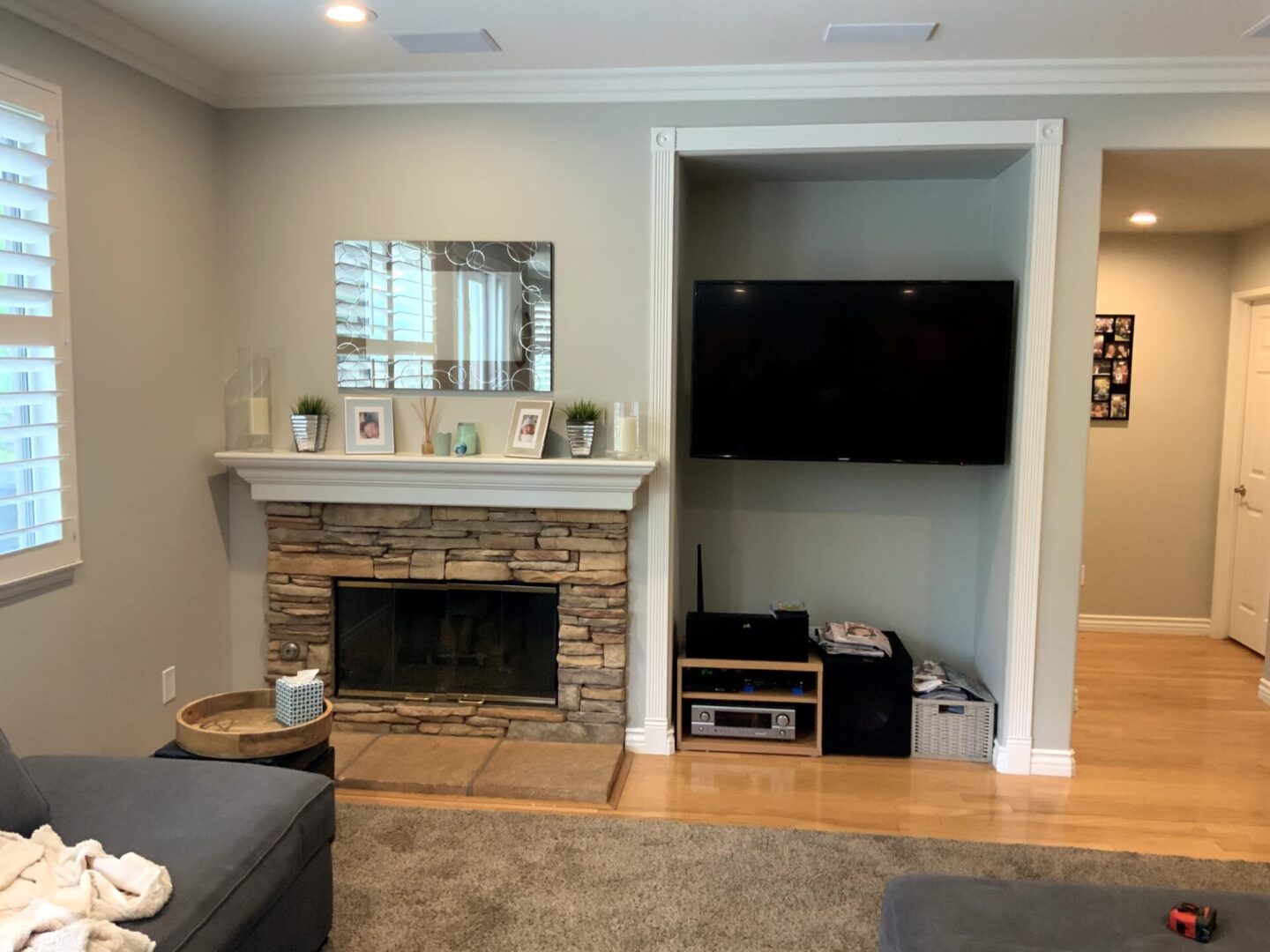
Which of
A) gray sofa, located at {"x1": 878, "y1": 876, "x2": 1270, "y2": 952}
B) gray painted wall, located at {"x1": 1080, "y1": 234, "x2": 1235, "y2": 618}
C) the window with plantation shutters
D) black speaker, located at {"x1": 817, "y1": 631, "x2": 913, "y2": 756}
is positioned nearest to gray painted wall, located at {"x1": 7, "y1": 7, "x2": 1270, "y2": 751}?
the window with plantation shutters

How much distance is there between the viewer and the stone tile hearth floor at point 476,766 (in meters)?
3.48

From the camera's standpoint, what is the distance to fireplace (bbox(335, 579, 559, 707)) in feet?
13.2

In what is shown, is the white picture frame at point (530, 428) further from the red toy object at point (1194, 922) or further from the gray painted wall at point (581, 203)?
the red toy object at point (1194, 922)

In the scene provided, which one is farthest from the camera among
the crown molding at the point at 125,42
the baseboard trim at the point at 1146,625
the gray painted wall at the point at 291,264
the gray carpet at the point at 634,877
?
the baseboard trim at the point at 1146,625

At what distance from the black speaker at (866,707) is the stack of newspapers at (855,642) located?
0.04 meters

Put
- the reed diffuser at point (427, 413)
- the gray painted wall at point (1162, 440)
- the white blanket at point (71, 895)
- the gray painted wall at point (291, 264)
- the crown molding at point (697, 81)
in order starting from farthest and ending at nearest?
1. the gray painted wall at point (1162, 440)
2. the reed diffuser at point (427, 413)
3. the crown molding at point (697, 81)
4. the gray painted wall at point (291, 264)
5. the white blanket at point (71, 895)

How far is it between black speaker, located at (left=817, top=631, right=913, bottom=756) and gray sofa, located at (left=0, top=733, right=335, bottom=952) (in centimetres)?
206

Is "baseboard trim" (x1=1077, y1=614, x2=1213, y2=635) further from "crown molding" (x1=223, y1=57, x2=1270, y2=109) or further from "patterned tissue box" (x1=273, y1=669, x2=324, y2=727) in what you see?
"patterned tissue box" (x1=273, y1=669, x2=324, y2=727)

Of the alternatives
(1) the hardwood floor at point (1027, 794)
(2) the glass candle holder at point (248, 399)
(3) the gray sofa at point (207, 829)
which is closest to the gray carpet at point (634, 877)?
(1) the hardwood floor at point (1027, 794)

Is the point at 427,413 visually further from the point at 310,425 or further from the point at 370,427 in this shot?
the point at 310,425

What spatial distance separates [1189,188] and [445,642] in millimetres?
3769

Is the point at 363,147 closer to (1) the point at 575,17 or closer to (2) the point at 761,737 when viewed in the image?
(1) the point at 575,17

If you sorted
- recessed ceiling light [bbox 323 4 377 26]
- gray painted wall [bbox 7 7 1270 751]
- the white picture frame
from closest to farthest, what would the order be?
recessed ceiling light [bbox 323 4 377 26]
gray painted wall [bbox 7 7 1270 751]
the white picture frame

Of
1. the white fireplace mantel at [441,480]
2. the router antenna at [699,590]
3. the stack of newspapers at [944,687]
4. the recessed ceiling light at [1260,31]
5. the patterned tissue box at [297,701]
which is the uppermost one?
the recessed ceiling light at [1260,31]
